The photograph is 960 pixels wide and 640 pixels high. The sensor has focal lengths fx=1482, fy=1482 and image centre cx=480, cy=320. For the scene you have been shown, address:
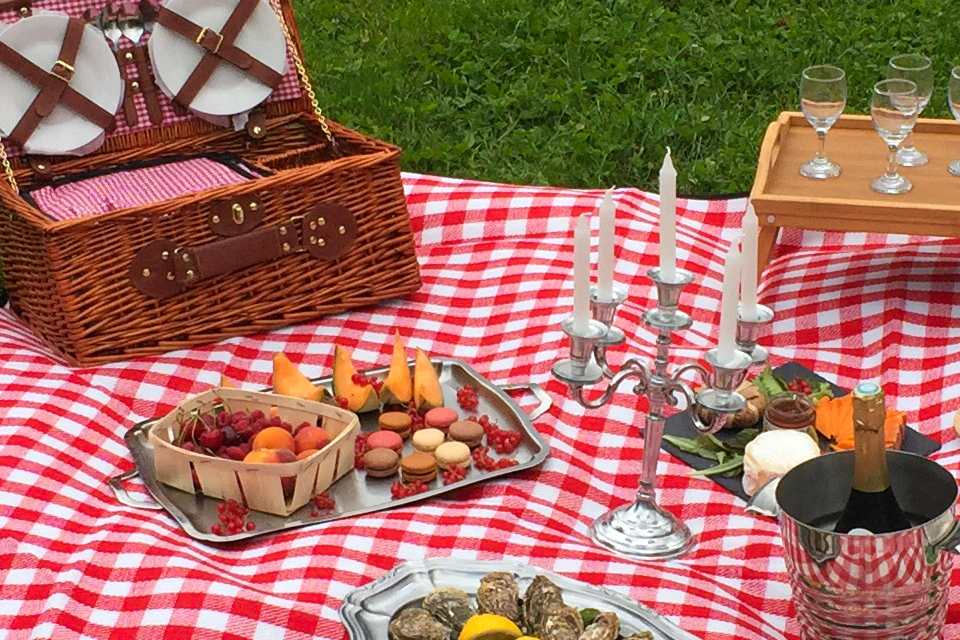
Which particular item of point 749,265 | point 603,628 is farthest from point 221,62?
point 603,628

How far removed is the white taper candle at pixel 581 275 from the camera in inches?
66.5

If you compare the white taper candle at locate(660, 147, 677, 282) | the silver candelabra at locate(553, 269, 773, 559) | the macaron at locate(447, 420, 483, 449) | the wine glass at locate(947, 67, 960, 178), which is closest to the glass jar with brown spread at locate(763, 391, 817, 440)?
the silver candelabra at locate(553, 269, 773, 559)

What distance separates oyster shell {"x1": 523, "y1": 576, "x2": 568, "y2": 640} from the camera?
5.65ft

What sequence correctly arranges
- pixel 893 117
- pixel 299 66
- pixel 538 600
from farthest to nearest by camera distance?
pixel 299 66 → pixel 893 117 → pixel 538 600

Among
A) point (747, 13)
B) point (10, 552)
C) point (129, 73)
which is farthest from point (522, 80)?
point (10, 552)

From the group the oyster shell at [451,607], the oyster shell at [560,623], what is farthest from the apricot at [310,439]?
the oyster shell at [560,623]

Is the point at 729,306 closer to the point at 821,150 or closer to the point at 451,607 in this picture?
the point at 451,607

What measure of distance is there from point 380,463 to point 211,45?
112 cm

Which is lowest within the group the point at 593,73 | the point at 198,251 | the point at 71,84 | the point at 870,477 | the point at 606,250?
the point at 593,73

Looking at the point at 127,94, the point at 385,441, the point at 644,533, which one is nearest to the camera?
the point at 644,533

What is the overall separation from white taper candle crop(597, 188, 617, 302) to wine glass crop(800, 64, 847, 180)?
3.57ft

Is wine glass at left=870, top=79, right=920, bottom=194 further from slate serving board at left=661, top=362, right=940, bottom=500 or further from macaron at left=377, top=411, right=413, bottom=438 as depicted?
macaron at left=377, top=411, right=413, bottom=438

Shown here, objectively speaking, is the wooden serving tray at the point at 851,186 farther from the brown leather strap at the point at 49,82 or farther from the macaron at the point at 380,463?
the brown leather strap at the point at 49,82

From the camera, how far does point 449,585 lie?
1828mm
